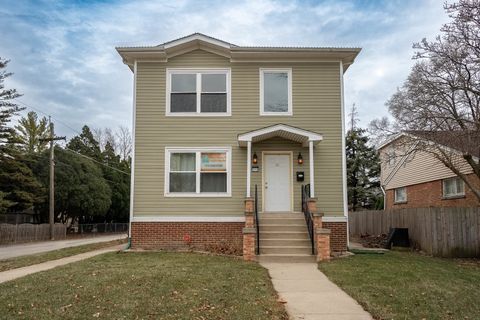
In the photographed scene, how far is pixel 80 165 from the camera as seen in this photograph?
117 feet

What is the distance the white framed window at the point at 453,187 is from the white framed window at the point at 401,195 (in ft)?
13.1

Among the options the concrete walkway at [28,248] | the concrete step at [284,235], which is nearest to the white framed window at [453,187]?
the concrete step at [284,235]

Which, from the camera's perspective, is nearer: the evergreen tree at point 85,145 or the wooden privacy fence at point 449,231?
the wooden privacy fence at point 449,231

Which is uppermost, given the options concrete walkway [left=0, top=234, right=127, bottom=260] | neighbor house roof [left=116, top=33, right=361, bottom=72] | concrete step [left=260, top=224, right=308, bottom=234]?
neighbor house roof [left=116, top=33, right=361, bottom=72]

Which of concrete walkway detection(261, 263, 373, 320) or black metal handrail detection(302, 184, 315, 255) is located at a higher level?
black metal handrail detection(302, 184, 315, 255)

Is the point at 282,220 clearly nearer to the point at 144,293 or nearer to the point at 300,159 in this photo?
the point at 300,159

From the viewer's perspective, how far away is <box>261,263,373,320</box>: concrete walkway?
5.82m

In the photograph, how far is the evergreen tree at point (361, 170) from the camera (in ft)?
106

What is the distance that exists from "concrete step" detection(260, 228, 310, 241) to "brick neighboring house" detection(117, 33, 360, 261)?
30.5 inches

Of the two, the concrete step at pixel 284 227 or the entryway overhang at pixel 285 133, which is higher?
the entryway overhang at pixel 285 133

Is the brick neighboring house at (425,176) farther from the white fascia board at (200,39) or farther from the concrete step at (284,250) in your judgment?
the white fascia board at (200,39)

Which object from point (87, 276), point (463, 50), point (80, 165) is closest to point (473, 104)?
point (463, 50)

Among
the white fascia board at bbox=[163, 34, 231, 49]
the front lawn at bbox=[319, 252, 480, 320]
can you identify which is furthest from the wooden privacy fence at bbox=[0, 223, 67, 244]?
the front lawn at bbox=[319, 252, 480, 320]

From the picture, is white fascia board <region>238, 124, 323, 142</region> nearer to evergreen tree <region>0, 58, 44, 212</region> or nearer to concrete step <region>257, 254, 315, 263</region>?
concrete step <region>257, 254, 315, 263</region>
